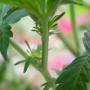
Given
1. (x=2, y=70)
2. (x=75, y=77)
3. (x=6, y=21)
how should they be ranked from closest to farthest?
(x=75, y=77) → (x=6, y=21) → (x=2, y=70)

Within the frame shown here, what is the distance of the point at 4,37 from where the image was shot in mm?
660

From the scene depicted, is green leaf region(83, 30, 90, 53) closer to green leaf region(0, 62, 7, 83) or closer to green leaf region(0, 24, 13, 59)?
green leaf region(0, 24, 13, 59)

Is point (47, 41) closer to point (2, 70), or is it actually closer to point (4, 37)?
point (4, 37)

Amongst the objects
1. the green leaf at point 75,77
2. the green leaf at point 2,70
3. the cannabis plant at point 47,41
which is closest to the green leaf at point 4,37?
the cannabis plant at point 47,41

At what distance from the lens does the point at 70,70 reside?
2.00 ft

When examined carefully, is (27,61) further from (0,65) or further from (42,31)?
(0,65)

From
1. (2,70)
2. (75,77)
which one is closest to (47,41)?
(75,77)

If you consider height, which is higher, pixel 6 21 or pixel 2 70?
pixel 6 21

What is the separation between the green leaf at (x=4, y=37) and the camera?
2.13 ft

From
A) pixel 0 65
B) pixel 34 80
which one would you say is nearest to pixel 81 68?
pixel 0 65

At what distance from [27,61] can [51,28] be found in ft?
0.24

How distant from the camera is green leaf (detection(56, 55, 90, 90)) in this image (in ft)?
1.95

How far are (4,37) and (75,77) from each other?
15cm

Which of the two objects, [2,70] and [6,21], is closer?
[6,21]
